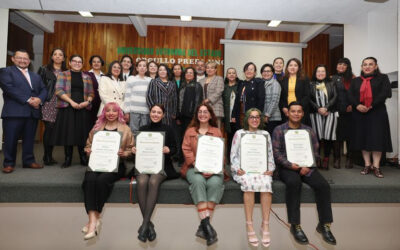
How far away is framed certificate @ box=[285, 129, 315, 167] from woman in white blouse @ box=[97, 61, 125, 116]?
2.18 m

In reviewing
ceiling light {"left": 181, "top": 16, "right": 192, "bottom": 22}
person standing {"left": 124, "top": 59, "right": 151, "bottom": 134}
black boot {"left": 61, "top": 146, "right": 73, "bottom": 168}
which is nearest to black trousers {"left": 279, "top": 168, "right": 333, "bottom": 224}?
person standing {"left": 124, "top": 59, "right": 151, "bottom": 134}

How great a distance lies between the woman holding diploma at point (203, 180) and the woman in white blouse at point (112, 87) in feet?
4.22

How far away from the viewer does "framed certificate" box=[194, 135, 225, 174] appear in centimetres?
244

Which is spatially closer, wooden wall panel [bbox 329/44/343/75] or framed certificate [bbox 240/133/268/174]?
framed certificate [bbox 240/133/268/174]

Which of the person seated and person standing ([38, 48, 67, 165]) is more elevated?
person standing ([38, 48, 67, 165])

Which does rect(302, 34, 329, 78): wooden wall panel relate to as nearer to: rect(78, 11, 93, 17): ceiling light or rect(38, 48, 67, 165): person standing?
rect(78, 11, 93, 17): ceiling light

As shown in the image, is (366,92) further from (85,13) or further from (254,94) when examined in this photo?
(85,13)

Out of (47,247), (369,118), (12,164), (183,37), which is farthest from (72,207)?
(183,37)

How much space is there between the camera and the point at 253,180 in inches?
95.6

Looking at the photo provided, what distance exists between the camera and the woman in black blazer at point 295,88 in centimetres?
331

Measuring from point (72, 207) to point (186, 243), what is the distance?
51.1 inches

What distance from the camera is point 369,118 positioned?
10.5 feet

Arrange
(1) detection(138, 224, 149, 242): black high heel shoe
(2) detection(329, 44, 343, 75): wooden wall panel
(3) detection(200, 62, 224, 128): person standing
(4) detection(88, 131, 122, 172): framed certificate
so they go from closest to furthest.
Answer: (1) detection(138, 224, 149, 242): black high heel shoe < (4) detection(88, 131, 122, 172): framed certificate < (3) detection(200, 62, 224, 128): person standing < (2) detection(329, 44, 343, 75): wooden wall panel

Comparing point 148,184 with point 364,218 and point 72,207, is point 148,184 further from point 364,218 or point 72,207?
point 364,218
